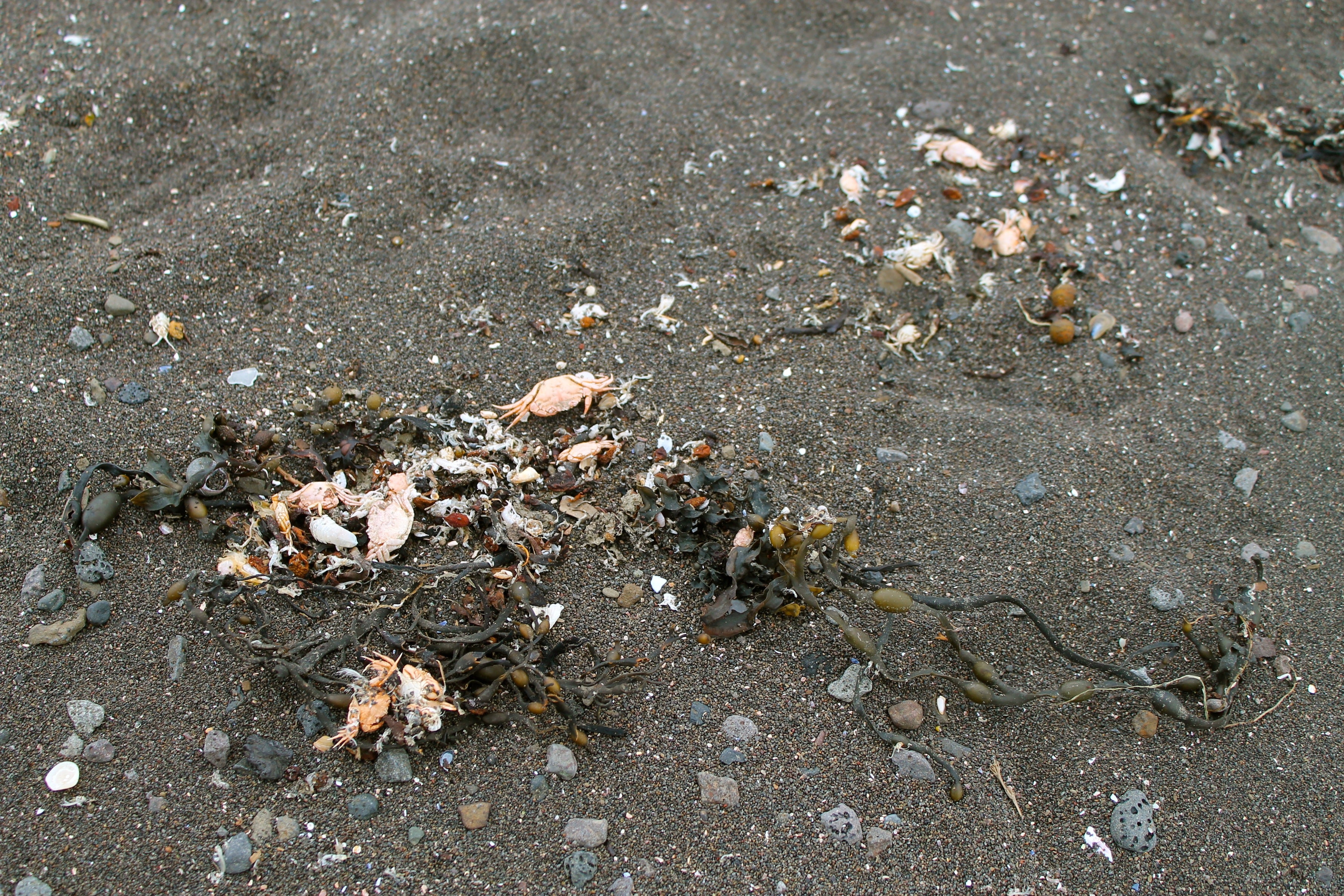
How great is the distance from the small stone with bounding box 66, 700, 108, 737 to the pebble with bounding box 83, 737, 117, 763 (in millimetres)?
27

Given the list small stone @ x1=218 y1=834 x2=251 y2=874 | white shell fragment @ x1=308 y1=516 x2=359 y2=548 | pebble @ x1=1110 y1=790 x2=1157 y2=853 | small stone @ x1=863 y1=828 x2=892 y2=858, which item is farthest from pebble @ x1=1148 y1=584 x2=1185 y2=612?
small stone @ x1=218 y1=834 x2=251 y2=874

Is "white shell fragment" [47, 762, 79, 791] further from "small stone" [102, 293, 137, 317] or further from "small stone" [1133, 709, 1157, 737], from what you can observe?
"small stone" [1133, 709, 1157, 737]

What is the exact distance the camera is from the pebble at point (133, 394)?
1.94 meters

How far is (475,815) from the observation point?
147cm

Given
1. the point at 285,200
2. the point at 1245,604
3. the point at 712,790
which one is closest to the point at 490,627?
the point at 712,790

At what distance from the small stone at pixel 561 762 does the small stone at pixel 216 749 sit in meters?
0.55

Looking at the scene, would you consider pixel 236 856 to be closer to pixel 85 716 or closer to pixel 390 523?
pixel 85 716

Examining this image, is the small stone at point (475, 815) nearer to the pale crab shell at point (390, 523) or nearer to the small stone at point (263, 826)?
the small stone at point (263, 826)

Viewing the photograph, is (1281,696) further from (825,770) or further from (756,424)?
(756,424)

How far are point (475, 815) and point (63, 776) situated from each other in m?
0.70

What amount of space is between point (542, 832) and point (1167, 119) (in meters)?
2.83

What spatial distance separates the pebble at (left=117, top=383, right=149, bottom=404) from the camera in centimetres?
194

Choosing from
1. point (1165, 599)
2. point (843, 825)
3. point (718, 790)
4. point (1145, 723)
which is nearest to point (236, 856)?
point (718, 790)

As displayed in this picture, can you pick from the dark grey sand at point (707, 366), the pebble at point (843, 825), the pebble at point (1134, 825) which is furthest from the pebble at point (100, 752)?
the pebble at point (1134, 825)
